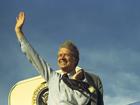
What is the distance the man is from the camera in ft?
19.6

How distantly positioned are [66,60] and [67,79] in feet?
0.82

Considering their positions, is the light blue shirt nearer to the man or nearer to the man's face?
the man

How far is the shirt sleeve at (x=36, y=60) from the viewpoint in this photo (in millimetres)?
6125

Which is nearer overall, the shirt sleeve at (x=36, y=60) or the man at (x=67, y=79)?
the man at (x=67, y=79)

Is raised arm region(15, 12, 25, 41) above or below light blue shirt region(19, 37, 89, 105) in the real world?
above

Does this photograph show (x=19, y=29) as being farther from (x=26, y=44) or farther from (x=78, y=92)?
(x=78, y=92)

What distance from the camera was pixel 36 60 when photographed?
6.12 metres

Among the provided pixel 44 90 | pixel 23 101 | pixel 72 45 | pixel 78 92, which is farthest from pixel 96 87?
pixel 23 101

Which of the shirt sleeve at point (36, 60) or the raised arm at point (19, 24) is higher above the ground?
the raised arm at point (19, 24)

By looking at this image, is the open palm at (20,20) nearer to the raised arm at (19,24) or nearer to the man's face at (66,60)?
the raised arm at (19,24)

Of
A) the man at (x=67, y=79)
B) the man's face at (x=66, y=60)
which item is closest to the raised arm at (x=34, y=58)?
the man at (x=67, y=79)

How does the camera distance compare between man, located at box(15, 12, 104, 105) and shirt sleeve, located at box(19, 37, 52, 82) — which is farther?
shirt sleeve, located at box(19, 37, 52, 82)

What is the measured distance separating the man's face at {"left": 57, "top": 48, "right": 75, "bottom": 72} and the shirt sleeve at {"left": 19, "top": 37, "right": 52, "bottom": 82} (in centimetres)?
19

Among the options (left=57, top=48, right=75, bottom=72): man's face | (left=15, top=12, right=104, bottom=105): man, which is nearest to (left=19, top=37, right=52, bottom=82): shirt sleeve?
(left=15, top=12, right=104, bottom=105): man
